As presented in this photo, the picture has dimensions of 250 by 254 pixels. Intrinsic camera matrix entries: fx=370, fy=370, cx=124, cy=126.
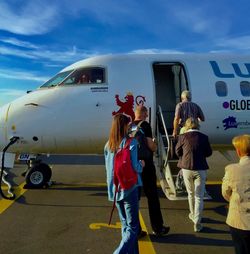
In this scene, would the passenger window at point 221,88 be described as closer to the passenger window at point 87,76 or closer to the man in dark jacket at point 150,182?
the passenger window at point 87,76

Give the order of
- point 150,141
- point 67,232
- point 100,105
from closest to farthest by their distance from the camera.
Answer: point 150,141
point 67,232
point 100,105

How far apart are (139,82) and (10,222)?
460cm

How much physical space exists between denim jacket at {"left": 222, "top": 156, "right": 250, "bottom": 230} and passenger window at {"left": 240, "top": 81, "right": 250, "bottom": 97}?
6.59 meters

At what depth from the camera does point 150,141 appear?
5.51 meters

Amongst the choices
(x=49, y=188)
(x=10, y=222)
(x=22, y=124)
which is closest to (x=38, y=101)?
(x=22, y=124)

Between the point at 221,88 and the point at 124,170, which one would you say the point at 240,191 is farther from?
the point at 221,88

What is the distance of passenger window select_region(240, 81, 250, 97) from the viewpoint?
9.81 meters

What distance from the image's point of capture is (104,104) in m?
9.19

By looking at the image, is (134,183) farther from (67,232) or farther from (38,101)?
(38,101)

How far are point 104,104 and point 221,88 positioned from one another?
3141 mm

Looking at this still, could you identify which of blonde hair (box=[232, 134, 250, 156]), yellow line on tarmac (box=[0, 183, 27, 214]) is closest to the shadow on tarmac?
blonde hair (box=[232, 134, 250, 156])

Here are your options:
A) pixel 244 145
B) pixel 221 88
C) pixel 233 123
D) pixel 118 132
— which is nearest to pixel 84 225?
pixel 118 132

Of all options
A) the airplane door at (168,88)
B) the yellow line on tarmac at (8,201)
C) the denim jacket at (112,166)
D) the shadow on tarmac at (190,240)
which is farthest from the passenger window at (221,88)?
the denim jacket at (112,166)

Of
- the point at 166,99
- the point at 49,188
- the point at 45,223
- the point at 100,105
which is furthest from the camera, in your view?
the point at 166,99
